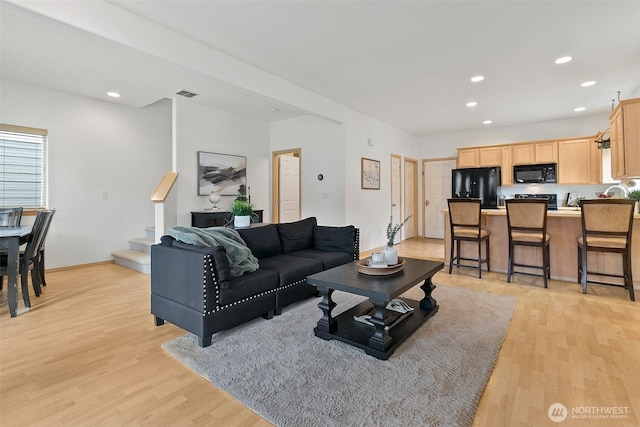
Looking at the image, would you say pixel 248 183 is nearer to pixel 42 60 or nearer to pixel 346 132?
pixel 346 132

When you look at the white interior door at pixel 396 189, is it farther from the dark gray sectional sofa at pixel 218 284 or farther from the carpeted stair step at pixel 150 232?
the carpeted stair step at pixel 150 232

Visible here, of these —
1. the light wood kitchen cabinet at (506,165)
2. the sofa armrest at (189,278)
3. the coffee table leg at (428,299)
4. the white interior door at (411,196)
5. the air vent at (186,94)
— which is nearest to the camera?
the sofa armrest at (189,278)

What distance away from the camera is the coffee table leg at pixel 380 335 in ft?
6.93

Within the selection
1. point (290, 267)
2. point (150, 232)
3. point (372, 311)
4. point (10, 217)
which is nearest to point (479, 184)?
point (372, 311)

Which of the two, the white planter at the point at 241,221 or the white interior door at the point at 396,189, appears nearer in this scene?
the white planter at the point at 241,221

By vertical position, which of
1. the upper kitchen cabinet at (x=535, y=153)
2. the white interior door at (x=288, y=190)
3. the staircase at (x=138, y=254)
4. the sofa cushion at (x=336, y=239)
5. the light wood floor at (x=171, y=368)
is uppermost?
the upper kitchen cabinet at (x=535, y=153)

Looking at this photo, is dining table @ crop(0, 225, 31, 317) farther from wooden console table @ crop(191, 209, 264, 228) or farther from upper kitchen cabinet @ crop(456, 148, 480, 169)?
upper kitchen cabinet @ crop(456, 148, 480, 169)

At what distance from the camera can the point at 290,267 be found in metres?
2.99

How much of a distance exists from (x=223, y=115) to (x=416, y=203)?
520cm

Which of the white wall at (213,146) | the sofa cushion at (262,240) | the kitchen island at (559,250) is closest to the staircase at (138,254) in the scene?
the white wall at (213,146)

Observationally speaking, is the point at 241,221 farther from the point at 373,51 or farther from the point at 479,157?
the point at 479,157

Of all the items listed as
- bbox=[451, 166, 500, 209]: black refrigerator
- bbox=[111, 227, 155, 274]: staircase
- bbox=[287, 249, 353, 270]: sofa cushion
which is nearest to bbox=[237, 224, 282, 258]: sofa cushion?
bbox=[287, 249, 353, 270]: sofa cushion

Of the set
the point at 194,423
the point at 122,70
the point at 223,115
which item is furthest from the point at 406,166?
the point at 194,423
